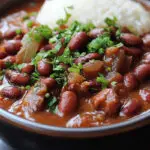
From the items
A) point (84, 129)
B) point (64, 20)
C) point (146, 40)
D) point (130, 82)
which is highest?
point (84, 129)

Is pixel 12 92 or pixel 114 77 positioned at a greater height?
pixel 12 92

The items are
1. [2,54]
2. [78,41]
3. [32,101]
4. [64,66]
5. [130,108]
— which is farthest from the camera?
[2,54]

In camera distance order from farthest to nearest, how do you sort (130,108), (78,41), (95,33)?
(95,33), (78,41), (130,108)

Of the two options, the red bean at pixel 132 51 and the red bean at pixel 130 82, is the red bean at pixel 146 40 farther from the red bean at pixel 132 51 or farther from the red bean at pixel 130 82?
the red bean at pixel 130 82

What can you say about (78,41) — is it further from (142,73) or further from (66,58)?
(142,73)

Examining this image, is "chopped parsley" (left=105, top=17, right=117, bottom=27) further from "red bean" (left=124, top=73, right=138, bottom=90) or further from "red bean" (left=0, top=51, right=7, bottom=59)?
"red bean" (left=0, top=51, right=7, bottom=59)

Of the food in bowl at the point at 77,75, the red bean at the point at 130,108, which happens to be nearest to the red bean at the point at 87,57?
the food in bowl at the point at 77,75

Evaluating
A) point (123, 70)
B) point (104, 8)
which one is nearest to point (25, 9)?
point (104, 8)

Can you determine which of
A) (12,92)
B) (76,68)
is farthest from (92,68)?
(12,92)
